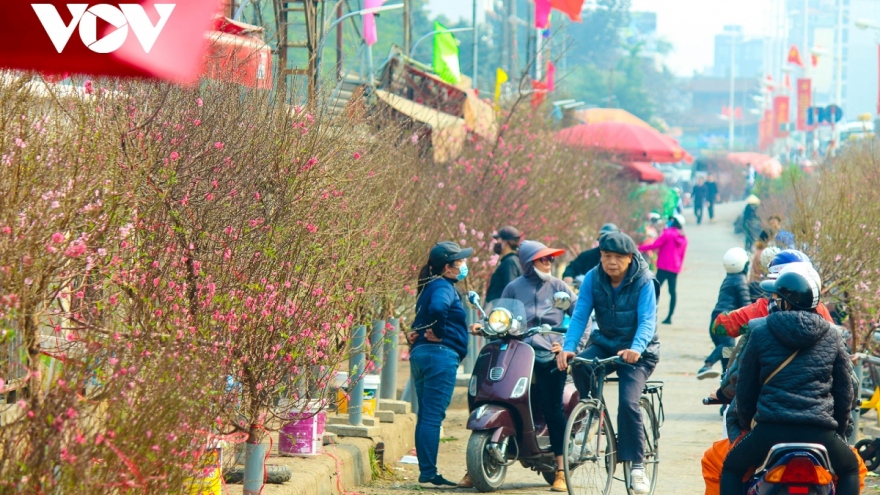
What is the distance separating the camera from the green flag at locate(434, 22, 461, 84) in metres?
27.2

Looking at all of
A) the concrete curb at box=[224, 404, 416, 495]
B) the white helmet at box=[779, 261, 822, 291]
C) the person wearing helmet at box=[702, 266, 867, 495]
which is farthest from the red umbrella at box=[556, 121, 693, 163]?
the white helmet at box=[779, 261, 822, 291]

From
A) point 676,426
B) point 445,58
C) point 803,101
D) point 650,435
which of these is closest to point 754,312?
point 650,435

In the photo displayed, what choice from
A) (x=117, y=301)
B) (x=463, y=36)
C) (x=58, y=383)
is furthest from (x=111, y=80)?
(x=463, y=36)

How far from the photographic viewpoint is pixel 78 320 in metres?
6.53

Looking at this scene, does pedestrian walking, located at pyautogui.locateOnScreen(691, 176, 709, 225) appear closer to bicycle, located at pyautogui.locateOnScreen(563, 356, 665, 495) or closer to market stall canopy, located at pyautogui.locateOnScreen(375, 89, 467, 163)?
market stall canopy, located at pyautogui.locateOnScreen(375, 89, 467, 163)

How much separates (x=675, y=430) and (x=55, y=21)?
8263 mm

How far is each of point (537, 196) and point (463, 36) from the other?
62300mm

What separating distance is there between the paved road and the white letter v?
443 cm

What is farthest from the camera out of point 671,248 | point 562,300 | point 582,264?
point 671,248

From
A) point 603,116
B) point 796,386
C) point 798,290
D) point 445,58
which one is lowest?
point 796,386

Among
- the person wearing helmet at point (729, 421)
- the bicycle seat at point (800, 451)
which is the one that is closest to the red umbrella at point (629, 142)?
the person wearing helmet at point (729, 421)

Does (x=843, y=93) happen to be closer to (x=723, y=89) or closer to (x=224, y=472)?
(x=723, y=89)

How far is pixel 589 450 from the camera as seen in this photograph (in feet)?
28.2

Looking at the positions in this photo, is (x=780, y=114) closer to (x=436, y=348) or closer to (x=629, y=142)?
(x=629, y=142)
